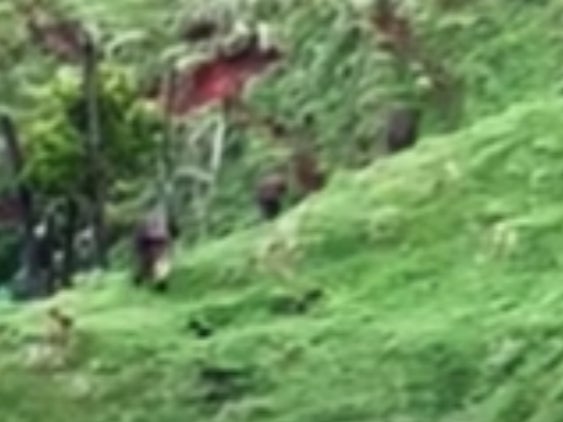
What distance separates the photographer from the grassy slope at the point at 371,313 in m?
2.89

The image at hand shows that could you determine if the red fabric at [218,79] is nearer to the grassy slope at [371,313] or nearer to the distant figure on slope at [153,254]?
the grassy slope at [371,313]

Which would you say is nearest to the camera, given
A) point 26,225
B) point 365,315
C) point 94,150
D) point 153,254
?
point 365,315

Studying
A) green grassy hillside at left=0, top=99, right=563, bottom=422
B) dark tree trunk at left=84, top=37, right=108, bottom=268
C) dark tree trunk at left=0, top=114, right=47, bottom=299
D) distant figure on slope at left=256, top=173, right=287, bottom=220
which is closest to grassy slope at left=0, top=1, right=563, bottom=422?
green grassy hillside at left=0, top=99, right=563, bottom=422

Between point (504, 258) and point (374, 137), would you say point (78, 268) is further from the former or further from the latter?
point (504, 258)

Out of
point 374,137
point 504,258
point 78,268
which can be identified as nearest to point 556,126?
point 504,258

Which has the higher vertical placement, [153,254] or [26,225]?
[153,254]

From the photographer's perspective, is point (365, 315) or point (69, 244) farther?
point (69, 244)

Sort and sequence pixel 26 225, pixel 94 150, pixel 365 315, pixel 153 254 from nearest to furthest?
pixel 365 315
pixel 153 254
pixel 94 150
pixel 26 225

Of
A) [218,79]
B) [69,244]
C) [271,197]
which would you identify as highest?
[218,79]

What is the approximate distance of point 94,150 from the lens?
3.83 metres

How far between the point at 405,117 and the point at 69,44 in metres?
0.62

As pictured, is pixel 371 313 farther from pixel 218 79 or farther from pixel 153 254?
pixel 218 79

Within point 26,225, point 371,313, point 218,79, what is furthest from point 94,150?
point 371,313

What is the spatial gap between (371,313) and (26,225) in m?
1.03
